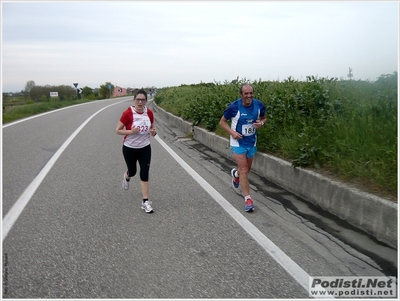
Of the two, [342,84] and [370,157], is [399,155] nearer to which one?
[370,157]

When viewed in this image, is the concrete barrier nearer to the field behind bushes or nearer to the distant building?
the field behind bushes

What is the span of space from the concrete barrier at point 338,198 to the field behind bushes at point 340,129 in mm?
183

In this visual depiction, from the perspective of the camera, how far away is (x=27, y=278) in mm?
3963

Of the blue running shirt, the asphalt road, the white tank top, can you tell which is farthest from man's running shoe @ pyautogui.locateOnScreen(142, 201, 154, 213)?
the blue running shirt

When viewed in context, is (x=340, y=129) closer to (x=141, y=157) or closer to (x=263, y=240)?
(x=263, y=240)

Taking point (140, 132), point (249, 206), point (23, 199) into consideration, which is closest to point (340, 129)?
point (249, 206)

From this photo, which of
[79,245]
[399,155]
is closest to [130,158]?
[79,245]

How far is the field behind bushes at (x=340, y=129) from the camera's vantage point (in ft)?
17.7

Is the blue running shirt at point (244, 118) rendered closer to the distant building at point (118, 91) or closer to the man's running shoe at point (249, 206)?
the man's running shoe at point (249, 206)

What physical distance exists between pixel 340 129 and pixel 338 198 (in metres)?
1.43

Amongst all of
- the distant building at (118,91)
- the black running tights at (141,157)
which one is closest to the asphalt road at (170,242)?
the black running tights at (141,157)

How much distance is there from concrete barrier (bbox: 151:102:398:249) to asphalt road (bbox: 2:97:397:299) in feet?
0.49

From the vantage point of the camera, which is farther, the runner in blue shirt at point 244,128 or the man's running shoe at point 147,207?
the runner in blue shirt at point 244,128

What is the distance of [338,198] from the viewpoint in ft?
17.9
